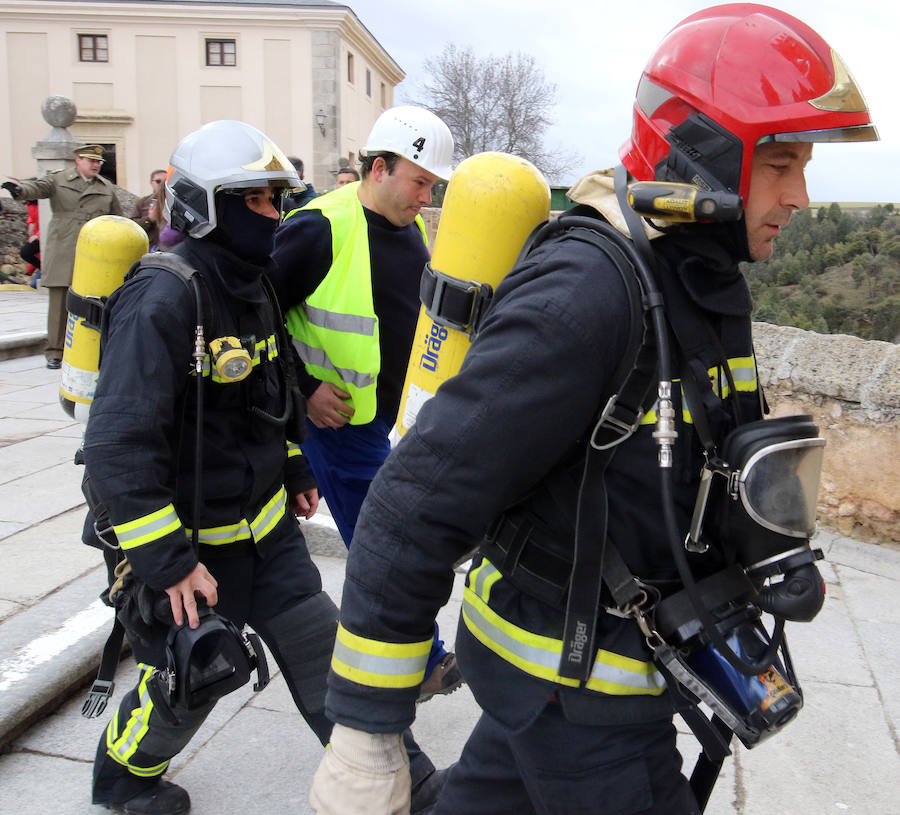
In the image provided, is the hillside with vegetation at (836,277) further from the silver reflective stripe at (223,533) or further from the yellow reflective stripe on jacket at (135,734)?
the yellow reflective stripe on jacket at (135,734)

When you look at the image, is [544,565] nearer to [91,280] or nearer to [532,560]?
[532,560]

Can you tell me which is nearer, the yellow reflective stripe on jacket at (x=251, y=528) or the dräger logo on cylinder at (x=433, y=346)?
the dräger logo on cylinder at (x=433, y=346)

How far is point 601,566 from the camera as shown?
4.82 feet

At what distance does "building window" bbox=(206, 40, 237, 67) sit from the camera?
119 feet

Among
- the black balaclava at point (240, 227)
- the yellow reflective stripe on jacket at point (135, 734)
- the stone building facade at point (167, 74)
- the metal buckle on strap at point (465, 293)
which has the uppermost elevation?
the stone building facade at point (167, 74)

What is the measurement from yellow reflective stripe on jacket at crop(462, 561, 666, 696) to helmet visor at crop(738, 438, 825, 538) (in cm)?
34

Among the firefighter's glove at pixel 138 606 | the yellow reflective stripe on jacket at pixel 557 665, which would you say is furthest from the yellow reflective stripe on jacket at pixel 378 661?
the firefighter's glove at pixel 138 606

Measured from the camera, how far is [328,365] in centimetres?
339

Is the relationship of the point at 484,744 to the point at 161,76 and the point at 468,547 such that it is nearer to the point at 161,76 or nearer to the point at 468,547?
the point at 468,547

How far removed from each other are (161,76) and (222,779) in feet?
125

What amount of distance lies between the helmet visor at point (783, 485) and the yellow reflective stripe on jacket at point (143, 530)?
1465 mm

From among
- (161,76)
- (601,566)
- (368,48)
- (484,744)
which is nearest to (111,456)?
(484,744)

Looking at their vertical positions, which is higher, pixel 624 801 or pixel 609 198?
pixel 609 198

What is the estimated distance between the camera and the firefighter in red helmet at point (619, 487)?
1352 millimetres
